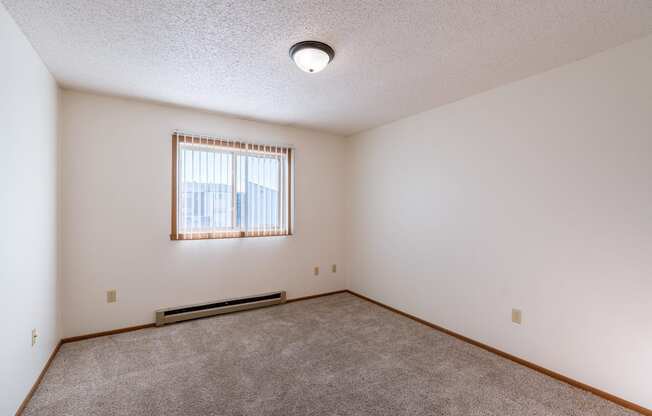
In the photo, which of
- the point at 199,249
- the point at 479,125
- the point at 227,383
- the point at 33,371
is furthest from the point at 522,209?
the point at 33,371

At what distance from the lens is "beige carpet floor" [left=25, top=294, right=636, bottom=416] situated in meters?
1.97

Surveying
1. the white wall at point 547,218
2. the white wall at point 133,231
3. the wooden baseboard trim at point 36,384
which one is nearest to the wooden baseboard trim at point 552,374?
the white wall at point 547,218

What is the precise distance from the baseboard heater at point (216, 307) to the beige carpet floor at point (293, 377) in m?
0.12

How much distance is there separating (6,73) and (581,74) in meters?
3.79

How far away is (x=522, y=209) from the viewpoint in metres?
2.58

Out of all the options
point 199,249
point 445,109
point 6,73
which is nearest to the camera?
point 6,73

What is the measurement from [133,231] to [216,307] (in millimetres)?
1266

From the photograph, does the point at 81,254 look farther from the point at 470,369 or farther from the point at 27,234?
the point at 470,369

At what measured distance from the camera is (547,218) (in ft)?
7.92

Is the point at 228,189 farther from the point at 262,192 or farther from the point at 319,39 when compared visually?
the point at 319,39

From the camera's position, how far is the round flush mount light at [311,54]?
2.04 m

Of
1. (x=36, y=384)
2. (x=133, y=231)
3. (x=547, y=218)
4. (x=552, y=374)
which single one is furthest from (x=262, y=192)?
(x=552, y=374)

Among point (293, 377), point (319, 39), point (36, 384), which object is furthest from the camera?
point (293, 377)

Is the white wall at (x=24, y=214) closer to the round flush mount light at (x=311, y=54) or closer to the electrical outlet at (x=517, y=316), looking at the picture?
the round flush mount light at (x=311, y=54)
